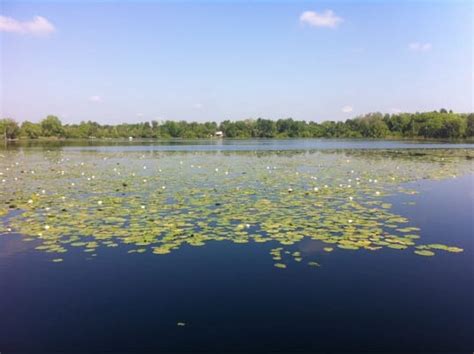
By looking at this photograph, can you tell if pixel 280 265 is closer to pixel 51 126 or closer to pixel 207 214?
pixel 207 214

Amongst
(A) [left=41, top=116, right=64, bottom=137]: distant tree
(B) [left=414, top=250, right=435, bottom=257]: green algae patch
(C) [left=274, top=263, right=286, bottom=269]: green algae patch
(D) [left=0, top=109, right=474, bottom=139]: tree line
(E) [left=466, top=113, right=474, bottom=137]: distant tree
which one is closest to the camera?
(C) [left=274, top=263, right=286, bottom=269]: green algae patch

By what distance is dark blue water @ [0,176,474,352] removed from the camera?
14.1 ft

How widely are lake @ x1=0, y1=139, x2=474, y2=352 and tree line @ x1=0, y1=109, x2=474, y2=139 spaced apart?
88183 mm

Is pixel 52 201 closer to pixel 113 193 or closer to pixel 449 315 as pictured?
pixel 113 193

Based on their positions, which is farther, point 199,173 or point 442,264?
point 199,173

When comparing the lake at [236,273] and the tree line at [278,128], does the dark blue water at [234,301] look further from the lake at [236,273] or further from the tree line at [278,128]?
the tree line at [278,128]

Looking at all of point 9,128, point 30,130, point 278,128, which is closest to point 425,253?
point 9,128

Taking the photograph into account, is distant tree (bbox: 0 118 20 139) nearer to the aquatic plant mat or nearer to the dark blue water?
the aquatic plant mat

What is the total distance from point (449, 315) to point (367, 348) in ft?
4.54

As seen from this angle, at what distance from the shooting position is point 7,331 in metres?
4.48

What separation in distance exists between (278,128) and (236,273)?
13216 cm

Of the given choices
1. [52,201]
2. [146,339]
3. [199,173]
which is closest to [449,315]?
[146,339]

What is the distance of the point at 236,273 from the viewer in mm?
6059

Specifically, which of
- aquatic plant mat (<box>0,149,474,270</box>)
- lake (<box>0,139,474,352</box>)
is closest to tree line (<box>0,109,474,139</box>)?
aquatic plant mat (<box>0,149,474,270</box>)
